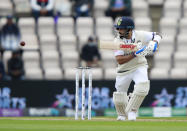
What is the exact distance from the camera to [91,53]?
502 inches

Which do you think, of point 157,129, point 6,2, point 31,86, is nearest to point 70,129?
point 157,129

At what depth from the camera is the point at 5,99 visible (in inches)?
480

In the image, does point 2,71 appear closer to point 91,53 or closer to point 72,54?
point 72,54

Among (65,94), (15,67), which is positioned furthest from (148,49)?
(15,67)

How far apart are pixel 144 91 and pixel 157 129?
2.05m

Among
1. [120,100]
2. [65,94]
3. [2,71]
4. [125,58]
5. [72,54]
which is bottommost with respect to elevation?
[65,94]

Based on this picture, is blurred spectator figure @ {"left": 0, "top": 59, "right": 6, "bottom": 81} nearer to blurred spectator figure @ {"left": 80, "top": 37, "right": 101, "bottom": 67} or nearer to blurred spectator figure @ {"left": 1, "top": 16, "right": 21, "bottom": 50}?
blurred spectator figure @ {"left": 1, "top": 16, "right": 21, "bottom": 50}

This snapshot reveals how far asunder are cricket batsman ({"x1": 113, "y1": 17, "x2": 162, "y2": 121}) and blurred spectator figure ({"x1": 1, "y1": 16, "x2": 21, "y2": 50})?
5.09 metres

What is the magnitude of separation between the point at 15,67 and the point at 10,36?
978mm

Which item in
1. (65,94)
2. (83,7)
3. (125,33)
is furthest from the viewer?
(83,7)

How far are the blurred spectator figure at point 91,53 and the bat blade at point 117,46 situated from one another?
15.0ft

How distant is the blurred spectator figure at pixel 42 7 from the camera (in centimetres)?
1373

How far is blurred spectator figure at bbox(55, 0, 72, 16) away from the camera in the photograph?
45.6ft

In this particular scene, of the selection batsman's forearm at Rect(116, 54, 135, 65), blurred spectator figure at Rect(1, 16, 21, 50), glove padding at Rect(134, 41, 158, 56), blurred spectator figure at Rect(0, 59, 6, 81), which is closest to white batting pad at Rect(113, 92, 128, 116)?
batsman's forearm at Rect(116, 54, 135, 65)
